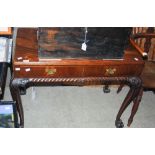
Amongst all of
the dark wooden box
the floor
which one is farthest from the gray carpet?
the dark wooden box

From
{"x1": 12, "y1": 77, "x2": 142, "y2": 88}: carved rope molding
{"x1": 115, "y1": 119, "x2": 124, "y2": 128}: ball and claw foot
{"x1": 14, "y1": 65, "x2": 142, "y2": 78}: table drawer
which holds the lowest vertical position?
{"x1": 115, "y1": 119, "x2": 124, "y2": 128}: ball and claw foot

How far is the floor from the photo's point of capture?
7.70 ft

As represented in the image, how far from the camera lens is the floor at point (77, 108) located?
2348 millimetres

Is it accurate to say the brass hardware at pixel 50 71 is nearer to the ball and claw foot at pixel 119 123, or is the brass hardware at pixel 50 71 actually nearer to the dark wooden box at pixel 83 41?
the dark wooden box at pixel 83 41

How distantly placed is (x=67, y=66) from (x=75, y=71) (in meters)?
0.08

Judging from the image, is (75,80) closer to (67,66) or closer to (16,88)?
(67,66)

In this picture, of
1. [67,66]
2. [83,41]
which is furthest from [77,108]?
[83,41]

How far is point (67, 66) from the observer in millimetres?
1813

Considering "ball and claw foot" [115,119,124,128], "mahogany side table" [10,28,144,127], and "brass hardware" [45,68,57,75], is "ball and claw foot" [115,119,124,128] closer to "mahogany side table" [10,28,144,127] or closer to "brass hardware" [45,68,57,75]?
"mahogany side table" [10,28,144,127]

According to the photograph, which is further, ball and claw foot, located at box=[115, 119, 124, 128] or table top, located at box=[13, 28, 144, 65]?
ball and claw foot, located at box=[115, 119, 124, 128]
